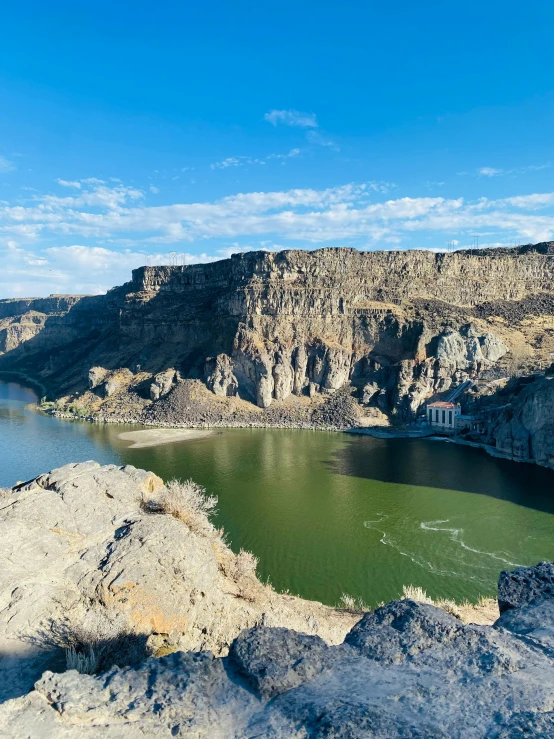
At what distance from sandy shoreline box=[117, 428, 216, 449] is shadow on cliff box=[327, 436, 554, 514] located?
19013 millimetres

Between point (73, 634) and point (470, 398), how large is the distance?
5879 cm

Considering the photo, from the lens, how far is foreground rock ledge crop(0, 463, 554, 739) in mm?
6051

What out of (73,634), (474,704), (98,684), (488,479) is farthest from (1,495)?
(488,479)

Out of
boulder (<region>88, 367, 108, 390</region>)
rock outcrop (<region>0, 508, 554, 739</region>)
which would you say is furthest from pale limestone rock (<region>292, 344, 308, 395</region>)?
rock outcrop (<region>0, 508, 554, 739</region>)

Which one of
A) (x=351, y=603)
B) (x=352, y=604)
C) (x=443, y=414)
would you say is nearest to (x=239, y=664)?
(x=352, y=604)

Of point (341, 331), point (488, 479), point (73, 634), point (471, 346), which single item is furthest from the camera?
point (341, 331)

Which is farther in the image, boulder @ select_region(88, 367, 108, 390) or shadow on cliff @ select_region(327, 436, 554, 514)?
boulder @ select_region(88, 367, 108, 390)

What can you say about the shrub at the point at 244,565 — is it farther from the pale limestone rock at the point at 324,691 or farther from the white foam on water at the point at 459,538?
the white foam on water at the point at 459,538

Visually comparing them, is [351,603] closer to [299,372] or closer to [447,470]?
[447,470]

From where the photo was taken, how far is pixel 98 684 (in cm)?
675

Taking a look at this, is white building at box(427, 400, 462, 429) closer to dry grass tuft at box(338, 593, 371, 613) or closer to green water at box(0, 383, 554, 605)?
green water at box(0, 383, 554, 605)

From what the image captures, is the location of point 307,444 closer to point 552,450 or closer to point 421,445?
point 421,445

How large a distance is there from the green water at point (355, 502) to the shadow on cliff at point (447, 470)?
12 cm

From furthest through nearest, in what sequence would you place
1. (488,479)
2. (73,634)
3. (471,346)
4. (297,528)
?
(471,346) → (488,479) → (297,528) → (73,634)
